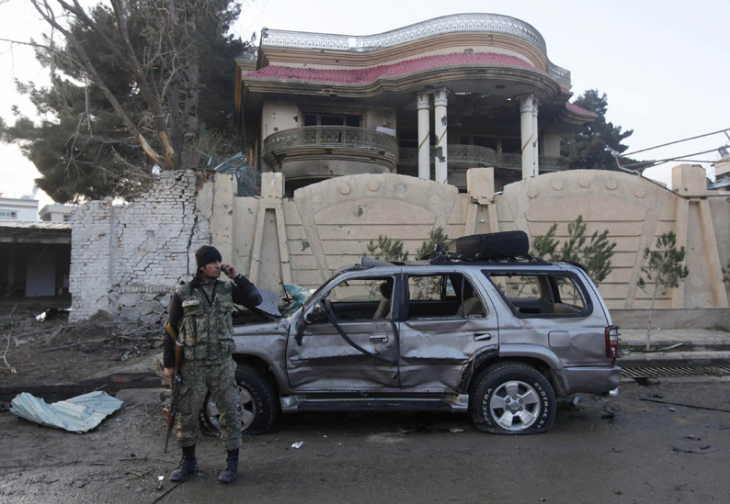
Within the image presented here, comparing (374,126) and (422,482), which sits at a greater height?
(374,126)

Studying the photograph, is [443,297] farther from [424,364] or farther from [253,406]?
[253,406]

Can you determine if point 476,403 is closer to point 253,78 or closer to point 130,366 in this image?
point 130,366

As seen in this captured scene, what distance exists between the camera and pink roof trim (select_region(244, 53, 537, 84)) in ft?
63.7

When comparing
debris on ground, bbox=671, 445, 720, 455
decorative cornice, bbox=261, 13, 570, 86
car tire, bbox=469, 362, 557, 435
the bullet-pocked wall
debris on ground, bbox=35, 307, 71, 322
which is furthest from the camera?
decorative cornice, bbox=261, 13, 570, 86

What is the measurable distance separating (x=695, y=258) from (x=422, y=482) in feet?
31.4

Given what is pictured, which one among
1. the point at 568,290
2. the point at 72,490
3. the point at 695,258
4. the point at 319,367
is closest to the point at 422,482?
the point at 319,367

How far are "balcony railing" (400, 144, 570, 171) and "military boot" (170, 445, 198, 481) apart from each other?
1897 centimetres

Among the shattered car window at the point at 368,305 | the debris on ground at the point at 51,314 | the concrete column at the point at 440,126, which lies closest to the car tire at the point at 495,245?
the shattered car window at the point at 368,305

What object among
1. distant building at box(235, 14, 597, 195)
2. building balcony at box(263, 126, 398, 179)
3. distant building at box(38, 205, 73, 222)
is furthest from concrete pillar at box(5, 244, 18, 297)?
distant building at box(38, 205, 73, 222)

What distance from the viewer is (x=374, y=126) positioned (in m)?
21.3

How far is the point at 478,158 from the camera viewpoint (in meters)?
22.0

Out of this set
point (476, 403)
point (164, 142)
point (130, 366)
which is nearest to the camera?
point (476, 403)

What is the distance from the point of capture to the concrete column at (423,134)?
1959 centimetres

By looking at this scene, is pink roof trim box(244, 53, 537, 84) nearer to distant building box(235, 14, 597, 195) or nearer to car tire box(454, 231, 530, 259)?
distant building box(235, 14, 597, 195)
